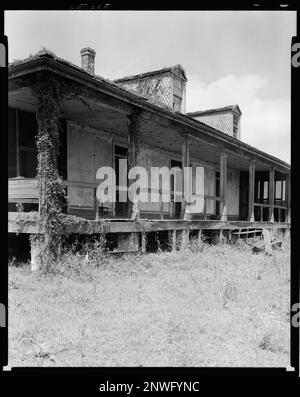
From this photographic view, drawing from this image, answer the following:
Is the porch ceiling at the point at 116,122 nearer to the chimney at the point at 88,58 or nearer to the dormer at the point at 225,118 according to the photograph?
the chimney at the point at 88,58

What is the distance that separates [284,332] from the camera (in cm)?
550

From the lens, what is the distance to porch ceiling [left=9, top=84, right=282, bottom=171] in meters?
10.4

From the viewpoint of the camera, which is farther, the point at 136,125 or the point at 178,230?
the point at 178,230

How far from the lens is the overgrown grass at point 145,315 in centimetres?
450

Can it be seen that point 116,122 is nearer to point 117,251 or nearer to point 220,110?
point 117,251

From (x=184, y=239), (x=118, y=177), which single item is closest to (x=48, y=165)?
(x=184, y=239)

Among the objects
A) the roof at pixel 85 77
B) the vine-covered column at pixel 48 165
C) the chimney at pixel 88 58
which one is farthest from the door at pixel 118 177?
the vine-covered column at pixel 48 165

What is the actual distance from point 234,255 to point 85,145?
242 inches

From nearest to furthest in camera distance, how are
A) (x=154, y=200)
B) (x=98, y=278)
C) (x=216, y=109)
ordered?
(x=98, y=278), (x=154, y=200), (x=216, y=109)

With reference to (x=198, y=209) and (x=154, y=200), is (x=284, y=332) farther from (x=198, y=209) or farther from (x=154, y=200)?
(x=198, y=209)

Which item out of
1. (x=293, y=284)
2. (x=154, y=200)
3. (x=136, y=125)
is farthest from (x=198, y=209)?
(x=293, y=284)

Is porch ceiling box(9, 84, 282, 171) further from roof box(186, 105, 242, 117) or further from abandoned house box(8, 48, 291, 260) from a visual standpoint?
roof box(186, 105, 242, 117)

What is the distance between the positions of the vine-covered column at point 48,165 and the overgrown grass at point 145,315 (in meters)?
0.70
